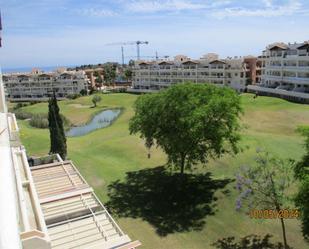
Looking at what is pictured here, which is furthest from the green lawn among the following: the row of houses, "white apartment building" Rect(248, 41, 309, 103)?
the row of houses

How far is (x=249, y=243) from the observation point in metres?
19.9

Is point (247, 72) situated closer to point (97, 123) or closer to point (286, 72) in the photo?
point (286, 72)

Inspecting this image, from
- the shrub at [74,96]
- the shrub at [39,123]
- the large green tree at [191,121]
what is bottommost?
the shrub at [39,123]

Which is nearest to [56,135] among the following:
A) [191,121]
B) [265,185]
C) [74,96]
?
[191,121]

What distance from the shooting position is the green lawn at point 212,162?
2086cm

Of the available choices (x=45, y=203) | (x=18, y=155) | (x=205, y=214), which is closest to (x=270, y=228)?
(x=205, y=214)

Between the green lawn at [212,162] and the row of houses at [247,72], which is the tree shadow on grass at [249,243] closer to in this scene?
the green lawn at [212,162]

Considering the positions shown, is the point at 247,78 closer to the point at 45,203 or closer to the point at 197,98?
the point at 197,98

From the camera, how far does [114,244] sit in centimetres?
1341

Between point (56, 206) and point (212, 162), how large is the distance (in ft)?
58.6

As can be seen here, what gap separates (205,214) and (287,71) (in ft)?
212

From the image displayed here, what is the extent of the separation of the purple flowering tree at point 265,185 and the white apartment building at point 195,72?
76450 millimetres

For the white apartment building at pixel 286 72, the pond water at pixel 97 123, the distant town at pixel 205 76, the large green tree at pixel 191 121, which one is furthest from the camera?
the distant town at pixel 205 76

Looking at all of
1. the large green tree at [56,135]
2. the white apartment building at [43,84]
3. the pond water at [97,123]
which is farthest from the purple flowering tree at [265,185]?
the white apartment building at [43,84]
